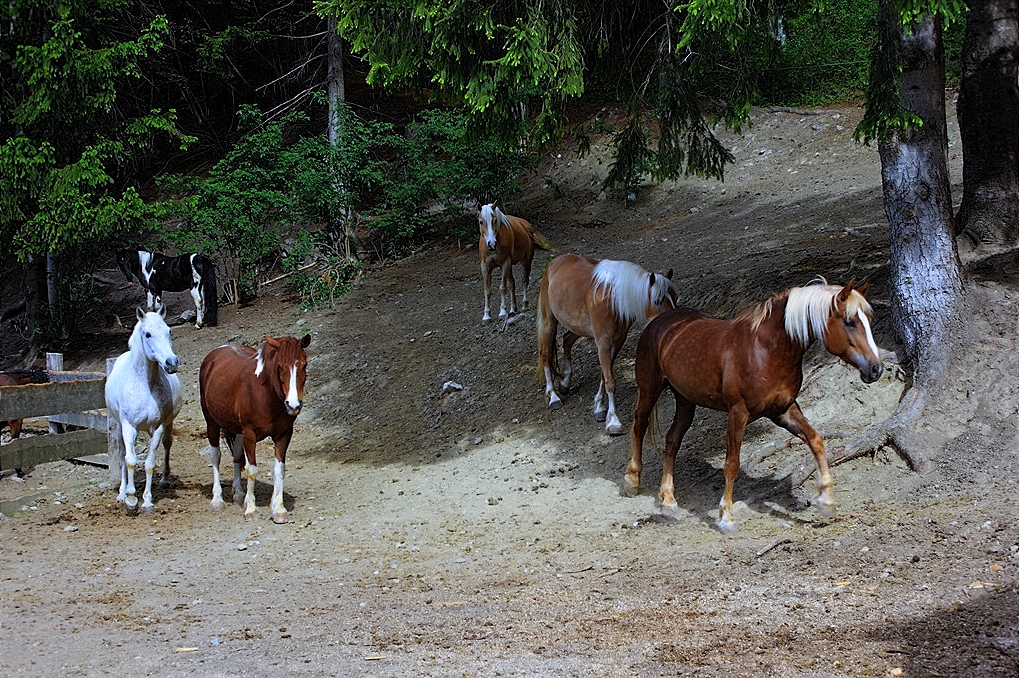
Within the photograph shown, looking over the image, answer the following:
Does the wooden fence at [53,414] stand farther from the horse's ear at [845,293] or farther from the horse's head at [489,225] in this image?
the horse's ear at [845,293]

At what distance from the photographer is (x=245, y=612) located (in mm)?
5746

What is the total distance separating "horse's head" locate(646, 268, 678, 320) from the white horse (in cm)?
475

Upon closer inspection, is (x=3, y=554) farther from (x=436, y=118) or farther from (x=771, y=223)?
(x=436, y=118)

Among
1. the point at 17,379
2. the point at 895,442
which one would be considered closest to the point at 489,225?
the point at 17,379

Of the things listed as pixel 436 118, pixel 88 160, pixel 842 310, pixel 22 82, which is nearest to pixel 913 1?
pixel 842 310

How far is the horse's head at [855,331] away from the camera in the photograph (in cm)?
586

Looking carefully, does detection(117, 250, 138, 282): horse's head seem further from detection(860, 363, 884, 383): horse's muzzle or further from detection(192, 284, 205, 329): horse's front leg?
detection(860, 363, 884, 383): horse's muzzle

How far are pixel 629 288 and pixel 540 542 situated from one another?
10.5ft

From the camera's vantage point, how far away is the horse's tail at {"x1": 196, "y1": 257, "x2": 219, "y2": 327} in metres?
17.4

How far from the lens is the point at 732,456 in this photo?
652 cm

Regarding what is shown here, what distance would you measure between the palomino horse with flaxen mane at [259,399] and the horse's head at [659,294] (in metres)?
3.48

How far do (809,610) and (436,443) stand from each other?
20.1ft

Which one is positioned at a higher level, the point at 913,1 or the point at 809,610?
the point at 913,1

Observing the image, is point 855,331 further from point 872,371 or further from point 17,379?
point 17,379
